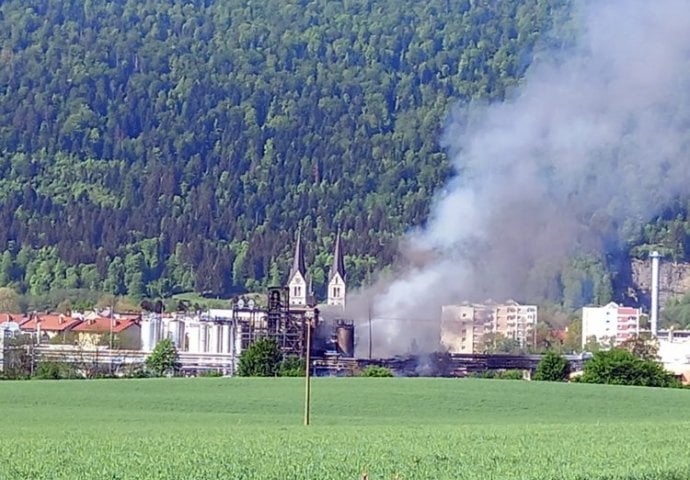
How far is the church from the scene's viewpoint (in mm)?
95100

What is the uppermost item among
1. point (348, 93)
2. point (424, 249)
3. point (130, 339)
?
point (348, 93)

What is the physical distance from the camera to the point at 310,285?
10712 centimetres

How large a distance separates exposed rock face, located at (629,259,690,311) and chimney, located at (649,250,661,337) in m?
1.31

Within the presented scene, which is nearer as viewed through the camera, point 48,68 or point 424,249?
point 424,249

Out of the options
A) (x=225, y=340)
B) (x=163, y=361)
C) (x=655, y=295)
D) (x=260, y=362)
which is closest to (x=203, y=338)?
(x=225, y=340)

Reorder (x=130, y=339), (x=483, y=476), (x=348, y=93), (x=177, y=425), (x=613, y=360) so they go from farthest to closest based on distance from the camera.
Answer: (x=348, y=93) < (x=130, y=339) < (x=613, y=360) < (x=177, y=425) < (x=483, y=476)

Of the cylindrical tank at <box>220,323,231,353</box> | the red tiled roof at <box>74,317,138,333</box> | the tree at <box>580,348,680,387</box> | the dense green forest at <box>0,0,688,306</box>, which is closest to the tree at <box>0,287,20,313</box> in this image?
the dense green forest at <box>0,0,688,306</box>

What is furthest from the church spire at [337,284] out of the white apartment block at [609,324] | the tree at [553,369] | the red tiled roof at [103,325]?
the tree at [553,369]

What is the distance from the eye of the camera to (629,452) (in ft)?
71.0

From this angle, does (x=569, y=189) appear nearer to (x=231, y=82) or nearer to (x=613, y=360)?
(x=613, y=360)

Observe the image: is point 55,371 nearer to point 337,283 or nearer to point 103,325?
point 103,325

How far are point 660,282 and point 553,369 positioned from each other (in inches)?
1768

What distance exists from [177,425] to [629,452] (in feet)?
41.9

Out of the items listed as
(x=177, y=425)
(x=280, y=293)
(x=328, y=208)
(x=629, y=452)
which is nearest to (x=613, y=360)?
(x=280, y=293)
